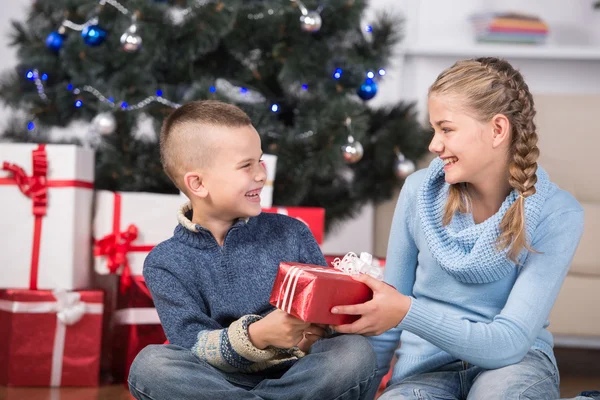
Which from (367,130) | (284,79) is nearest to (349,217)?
(367,130)

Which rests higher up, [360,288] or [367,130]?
[367,130]

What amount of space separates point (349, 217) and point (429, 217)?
1.39m

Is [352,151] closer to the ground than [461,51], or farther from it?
closer to the ground

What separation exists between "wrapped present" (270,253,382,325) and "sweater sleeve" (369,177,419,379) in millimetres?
235

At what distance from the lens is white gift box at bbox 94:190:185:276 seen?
2162 millimetres

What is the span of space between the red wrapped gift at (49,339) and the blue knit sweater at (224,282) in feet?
2.39

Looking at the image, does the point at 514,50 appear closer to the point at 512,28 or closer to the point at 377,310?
the point at 512,28

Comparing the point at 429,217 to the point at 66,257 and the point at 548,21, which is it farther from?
the point at 548,21

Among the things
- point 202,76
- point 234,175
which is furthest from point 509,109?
point 202,76

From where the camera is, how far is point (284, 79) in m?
2.47

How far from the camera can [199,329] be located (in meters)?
1.34

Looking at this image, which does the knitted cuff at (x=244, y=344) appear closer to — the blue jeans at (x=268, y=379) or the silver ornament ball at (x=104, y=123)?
the blue jeans at (x=268, y=379)

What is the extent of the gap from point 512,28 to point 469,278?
203cm

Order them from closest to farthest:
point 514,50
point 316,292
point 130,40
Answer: point 316,292 < point 130,40 < point 514,50
